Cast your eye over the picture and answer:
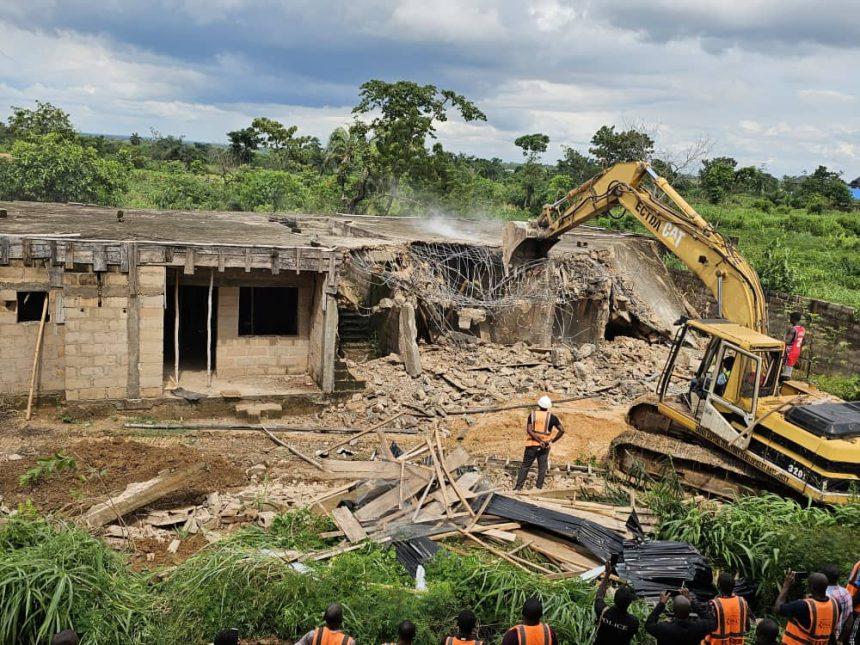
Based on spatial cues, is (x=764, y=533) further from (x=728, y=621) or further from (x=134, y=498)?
(x=134, y=498)

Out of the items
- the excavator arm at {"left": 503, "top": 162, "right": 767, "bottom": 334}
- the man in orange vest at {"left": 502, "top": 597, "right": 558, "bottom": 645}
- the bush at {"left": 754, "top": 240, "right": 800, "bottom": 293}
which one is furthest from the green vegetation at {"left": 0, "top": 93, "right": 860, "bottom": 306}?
the man in orange vest at {"left": 502, "top": 597, "right": 558, "bottom": 645}

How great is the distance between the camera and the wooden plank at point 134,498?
30.9ft

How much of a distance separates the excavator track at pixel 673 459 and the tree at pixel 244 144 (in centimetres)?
4138

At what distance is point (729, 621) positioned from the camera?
5.99 m

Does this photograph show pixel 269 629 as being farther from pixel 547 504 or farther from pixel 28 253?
pixel 28 253

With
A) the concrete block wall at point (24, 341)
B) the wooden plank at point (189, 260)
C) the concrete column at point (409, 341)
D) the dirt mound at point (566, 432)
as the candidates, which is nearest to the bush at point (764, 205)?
the dirt mound at point (566, 432)

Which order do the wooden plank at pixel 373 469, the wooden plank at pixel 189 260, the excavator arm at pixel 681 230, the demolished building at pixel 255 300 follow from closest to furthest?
1. the wooden plank at pixel 373 469
2. the excavator arm at pixel 681 230
3. the demolished building at pixel 255 300
4. the wooden plank at pixel 189 260

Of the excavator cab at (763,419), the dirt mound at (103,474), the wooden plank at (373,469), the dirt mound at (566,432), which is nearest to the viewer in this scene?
the excavator cab at (763,419)

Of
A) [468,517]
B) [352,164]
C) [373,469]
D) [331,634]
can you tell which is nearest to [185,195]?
[352,164]

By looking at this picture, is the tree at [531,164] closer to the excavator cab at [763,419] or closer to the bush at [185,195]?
the bush at [185,195]

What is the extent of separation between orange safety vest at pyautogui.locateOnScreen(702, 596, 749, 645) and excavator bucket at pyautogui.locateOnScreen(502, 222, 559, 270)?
12848mm

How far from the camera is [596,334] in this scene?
67.7 ft

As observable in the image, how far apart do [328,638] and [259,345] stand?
36.5 feet

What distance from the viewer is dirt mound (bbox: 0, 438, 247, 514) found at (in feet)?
34.0
